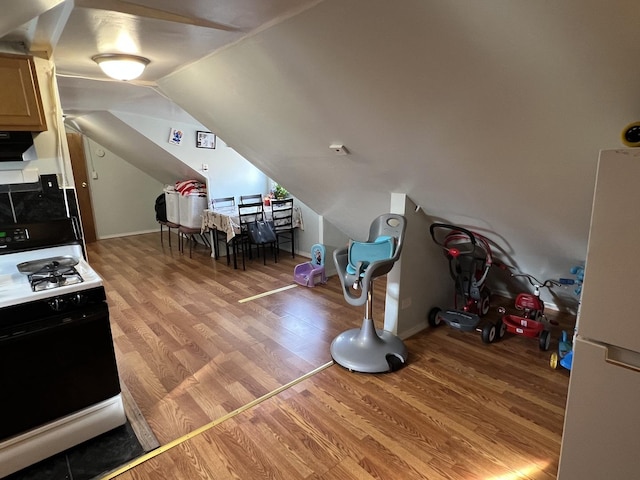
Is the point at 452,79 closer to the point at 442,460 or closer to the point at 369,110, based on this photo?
the point at 369,110

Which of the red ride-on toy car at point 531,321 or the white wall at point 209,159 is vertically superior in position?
the white wall at point 209,159

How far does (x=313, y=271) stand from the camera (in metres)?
4.32

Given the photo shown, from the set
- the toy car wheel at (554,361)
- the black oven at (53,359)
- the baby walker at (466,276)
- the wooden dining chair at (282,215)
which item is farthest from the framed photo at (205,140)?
the toy car wheel at (554,361)

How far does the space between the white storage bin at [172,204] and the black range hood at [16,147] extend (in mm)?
3535

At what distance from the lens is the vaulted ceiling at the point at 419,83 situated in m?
Result: 1.23

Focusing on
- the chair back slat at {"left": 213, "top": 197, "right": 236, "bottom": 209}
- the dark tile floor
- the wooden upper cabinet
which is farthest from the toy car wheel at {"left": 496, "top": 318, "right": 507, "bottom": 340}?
the chair back slat at {"left": 213, "top": 197, "right": 236, "bottom": 209}

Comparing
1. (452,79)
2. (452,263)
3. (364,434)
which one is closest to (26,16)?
(452,79)

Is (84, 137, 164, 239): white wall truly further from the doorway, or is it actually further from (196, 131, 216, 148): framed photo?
(196, 131, 216, 148): framed photo

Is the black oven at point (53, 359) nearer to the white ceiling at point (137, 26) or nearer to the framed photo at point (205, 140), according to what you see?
the white ceiling at point (137, 26)

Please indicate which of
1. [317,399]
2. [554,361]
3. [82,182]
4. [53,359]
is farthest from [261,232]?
[82,182]

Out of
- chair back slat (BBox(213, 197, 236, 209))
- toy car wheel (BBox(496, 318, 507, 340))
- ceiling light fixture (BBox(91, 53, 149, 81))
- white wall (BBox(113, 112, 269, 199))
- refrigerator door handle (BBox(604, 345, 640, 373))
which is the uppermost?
ceiling light fixture (BBox(91, 53, 149, 81))

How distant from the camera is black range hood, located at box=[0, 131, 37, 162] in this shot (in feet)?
6.59

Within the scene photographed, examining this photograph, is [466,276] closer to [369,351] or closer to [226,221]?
[369,351]

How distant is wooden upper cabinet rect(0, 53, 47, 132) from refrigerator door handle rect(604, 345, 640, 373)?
2.87 meters
